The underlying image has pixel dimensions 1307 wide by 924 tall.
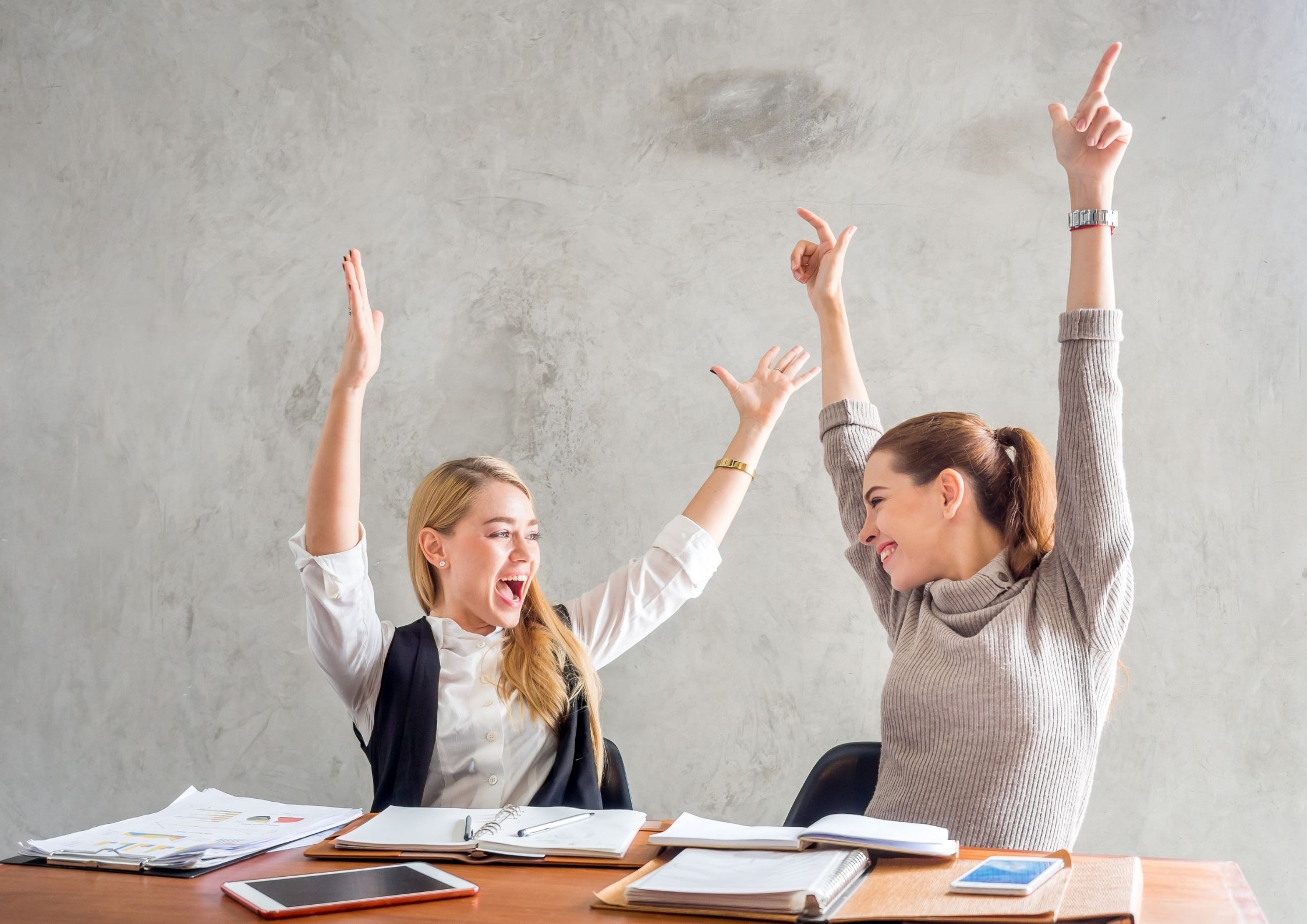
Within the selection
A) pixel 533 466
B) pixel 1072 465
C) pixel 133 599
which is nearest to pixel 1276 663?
pixel 1072 465

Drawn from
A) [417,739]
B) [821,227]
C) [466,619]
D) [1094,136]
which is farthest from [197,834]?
[1094,136]

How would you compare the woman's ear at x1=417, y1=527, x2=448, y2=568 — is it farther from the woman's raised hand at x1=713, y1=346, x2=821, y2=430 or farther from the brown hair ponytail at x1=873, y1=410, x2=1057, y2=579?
the brown hair ponytail at x1=873, y1=410, x2=1057, y2=579

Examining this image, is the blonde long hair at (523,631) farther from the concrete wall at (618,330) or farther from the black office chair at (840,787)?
the concrete wall at (618,330)

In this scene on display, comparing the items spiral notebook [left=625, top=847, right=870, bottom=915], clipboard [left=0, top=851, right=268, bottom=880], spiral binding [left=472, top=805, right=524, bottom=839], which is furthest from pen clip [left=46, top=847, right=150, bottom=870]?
spiral notebook [left=625, top=847, right=870, bottom=915]

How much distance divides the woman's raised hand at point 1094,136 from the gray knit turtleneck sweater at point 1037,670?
246 millimetres

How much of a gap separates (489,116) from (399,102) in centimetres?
26

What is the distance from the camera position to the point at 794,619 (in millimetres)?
2619

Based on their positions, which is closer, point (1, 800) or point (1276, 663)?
point (1276, 663)

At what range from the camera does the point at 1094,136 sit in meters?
1.68

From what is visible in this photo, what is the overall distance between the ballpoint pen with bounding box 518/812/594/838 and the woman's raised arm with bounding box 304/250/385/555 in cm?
62

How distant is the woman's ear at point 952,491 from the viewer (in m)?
1.73

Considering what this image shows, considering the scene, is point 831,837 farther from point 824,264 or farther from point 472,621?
point 824,264

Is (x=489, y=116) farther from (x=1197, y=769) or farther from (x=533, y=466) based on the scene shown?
(x=1197, y=769)

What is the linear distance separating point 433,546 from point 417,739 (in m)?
0.42
